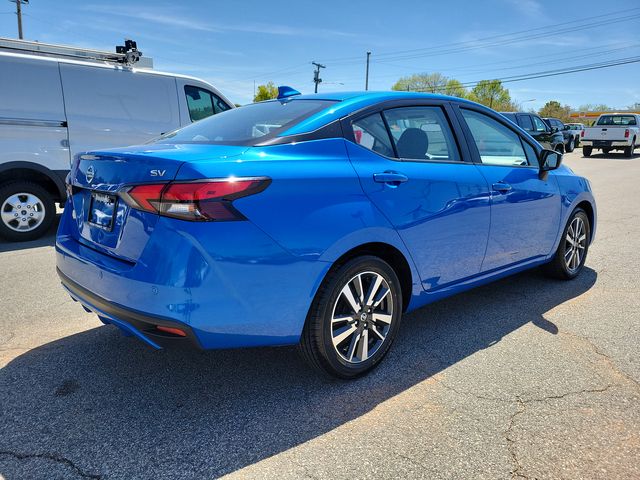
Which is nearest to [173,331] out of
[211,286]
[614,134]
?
[211,286]

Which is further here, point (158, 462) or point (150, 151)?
point (150, 151)

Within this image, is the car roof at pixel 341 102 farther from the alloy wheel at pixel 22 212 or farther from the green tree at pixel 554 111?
the green tree at pixel 554 111

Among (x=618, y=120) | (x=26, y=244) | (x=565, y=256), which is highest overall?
(x=618, y=120)

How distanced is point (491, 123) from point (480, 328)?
1.57 m

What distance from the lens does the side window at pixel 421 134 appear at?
309cm

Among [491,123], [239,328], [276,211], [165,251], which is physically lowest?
[239,328]

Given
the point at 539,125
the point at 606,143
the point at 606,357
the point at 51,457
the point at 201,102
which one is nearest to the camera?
the point at 51,457

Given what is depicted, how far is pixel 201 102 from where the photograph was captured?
784 cm

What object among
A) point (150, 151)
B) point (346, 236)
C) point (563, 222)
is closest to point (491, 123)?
point (563, 222)

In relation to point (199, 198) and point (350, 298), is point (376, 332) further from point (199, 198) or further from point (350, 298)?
point (199, 198)

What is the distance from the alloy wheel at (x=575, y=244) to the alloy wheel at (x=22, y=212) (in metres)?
6.07

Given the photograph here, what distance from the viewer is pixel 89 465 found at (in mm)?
2109

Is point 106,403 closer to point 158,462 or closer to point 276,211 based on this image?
point 158,462

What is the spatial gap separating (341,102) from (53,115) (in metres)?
4.96
